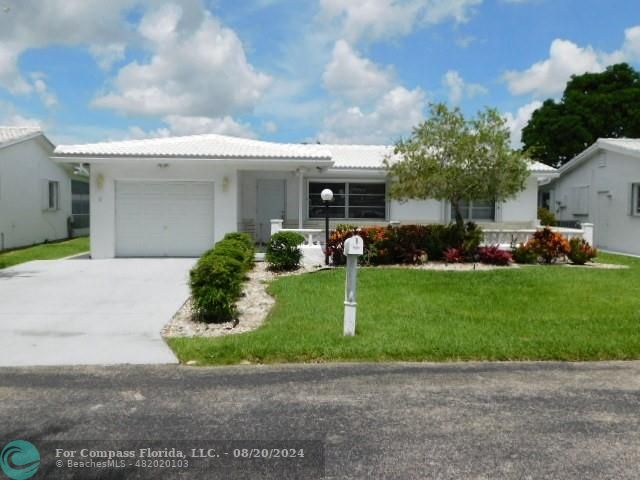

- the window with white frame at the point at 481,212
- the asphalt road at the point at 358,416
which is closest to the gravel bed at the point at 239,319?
the asphalt road at the point at 358,416

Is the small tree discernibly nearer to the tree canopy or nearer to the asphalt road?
the asphalt road

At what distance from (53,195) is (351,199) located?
14141 mm

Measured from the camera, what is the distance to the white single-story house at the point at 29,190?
65.8ft

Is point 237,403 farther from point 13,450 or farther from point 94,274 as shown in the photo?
point 94,274

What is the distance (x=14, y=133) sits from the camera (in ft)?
69.9

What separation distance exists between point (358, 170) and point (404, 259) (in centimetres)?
574

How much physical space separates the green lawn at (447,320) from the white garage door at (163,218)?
19.1 ft

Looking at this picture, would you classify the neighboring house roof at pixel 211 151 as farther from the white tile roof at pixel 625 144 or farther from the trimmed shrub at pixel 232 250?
the trimmed shrub at pixel 232 250

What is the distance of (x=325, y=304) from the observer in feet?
29.8

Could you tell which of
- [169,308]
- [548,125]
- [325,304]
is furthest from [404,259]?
[548,125]

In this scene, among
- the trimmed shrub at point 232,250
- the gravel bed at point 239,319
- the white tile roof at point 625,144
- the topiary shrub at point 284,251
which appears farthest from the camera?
the white tile roof at point 625,144

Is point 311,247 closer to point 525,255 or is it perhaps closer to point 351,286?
point 525,255

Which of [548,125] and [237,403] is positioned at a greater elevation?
[548,125]

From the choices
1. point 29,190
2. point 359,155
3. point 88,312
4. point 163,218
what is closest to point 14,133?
point 29,190
